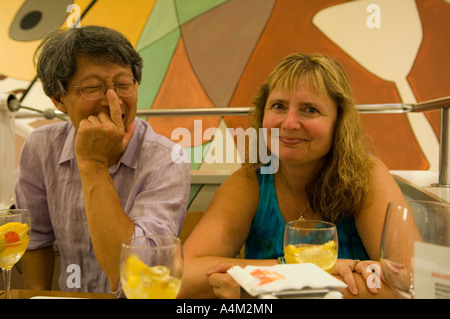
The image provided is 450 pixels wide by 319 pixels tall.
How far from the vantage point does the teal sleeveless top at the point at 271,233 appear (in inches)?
54.0

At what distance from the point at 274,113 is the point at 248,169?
10.6 inches

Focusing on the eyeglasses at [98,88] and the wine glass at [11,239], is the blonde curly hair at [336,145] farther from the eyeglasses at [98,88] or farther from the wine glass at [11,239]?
the wine glass at [11,239]

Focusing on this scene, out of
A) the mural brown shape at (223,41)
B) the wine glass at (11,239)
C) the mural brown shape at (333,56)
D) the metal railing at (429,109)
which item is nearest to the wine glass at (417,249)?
the wine glass at (11,239)

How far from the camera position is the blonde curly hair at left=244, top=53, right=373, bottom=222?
1.37m

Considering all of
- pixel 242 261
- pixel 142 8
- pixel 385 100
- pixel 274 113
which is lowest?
pixel 242 261

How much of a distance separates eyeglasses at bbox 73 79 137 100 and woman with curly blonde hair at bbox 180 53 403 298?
0.51m

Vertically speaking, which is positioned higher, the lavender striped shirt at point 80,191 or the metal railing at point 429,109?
the metal railing at point 429,109

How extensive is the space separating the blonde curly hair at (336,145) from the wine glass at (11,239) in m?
0.94

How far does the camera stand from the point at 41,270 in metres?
1.49

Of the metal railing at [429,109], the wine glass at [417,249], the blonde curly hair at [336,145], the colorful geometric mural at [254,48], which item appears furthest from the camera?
the colorful geometric mural at [254,48]

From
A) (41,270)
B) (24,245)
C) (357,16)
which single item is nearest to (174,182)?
(24,245)

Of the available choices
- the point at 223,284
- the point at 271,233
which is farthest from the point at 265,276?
the point at 271,233
